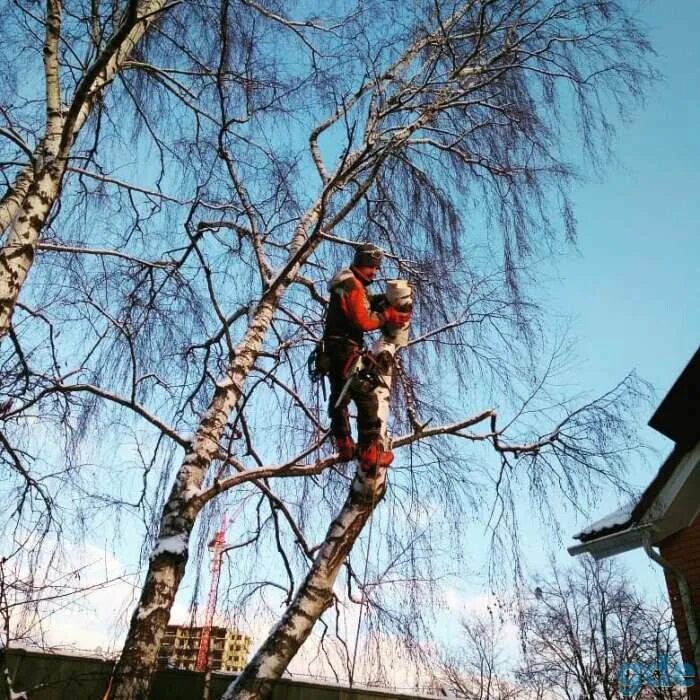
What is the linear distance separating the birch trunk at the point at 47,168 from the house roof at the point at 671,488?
534cm

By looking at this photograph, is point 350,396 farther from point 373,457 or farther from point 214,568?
point 214,568

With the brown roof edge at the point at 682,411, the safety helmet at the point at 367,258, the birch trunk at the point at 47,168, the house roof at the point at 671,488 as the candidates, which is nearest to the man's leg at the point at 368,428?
the safety helmet at the point at 367,258

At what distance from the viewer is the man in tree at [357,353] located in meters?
3.22

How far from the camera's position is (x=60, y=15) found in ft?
15.4

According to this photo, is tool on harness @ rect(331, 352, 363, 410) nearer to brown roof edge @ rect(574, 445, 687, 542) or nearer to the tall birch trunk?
the tall birch trunk

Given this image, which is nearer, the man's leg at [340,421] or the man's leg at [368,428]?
the man's leg at [368,428]

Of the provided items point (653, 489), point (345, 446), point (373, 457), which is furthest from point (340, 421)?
point (653, 489)

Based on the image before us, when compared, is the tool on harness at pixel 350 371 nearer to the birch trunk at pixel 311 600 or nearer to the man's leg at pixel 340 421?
the man's leg at pixel 340 421

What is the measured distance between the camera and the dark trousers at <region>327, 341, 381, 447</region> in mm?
3246

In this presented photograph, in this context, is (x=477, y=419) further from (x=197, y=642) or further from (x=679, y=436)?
(x=679, y=436)

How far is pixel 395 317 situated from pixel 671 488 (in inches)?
161

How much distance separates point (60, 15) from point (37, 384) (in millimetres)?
2626

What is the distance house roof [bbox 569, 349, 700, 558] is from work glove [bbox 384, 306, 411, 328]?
373 centimetres

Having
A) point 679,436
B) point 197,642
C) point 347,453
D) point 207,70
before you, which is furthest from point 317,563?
point 679,436
